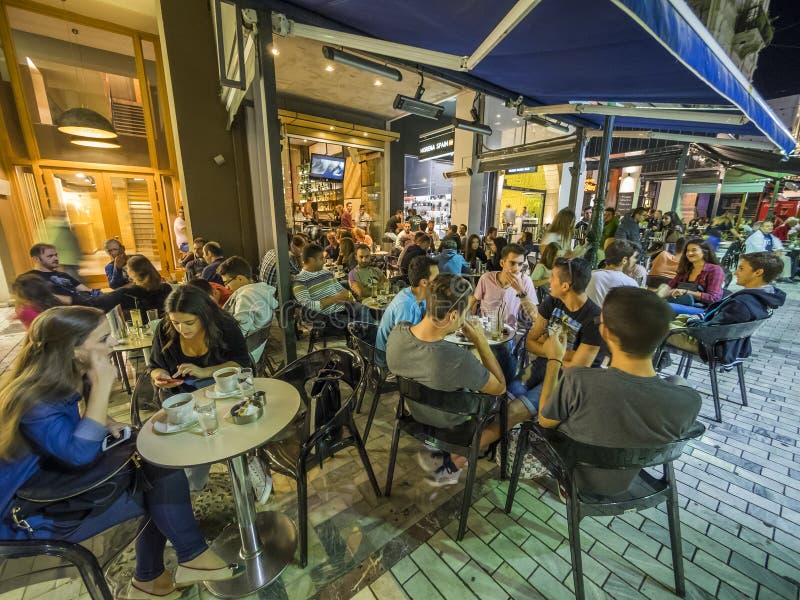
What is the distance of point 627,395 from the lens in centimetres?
128

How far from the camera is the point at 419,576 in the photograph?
1.71 meters

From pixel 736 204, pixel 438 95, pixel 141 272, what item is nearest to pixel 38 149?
pixel 141 272

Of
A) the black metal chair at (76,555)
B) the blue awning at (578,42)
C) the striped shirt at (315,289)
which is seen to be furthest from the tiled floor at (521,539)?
the blue awning at (578,42)

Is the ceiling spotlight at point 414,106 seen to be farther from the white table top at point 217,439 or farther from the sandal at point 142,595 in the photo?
the sandal at point 142,595

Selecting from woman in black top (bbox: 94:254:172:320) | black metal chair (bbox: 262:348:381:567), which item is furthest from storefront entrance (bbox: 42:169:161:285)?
black metal chair (bbox: 262:348:381:567)

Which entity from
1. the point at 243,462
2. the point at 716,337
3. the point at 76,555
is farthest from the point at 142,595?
the point at 716,337

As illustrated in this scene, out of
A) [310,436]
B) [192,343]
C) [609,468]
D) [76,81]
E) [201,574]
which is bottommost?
[201,574]

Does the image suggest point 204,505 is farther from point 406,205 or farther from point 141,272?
point 406,205

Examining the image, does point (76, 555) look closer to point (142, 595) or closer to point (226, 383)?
point (142, 595)

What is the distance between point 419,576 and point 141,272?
11.4ft

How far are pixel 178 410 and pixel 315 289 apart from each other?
2369 millimetres

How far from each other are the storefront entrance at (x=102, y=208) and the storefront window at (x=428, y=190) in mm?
7710

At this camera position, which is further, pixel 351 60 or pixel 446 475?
pixel 351 60

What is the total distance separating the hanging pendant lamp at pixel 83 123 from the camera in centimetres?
534
